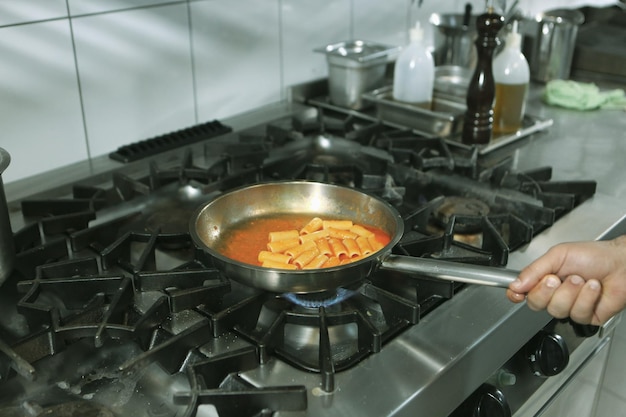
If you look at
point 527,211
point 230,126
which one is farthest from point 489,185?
point 230,126

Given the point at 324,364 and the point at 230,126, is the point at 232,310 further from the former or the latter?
the point at 230,126

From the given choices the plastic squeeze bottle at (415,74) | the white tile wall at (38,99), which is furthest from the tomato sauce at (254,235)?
the plastic squeeze bottle at (415,74)

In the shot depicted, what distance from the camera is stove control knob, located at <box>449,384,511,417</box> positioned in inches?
28.4

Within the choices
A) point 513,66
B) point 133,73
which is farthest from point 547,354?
point 133,73

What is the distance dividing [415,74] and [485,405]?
75 cm

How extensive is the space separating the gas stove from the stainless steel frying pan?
1.3 inches

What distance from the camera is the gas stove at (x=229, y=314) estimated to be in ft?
2.09

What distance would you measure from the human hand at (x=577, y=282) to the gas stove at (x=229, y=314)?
0.09 meters

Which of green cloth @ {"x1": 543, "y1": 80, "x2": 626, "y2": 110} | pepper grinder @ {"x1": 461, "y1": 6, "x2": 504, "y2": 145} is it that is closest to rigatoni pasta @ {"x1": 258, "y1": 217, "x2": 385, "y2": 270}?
pepper grinder @ {"x1": 461, "y1": 6, "x2": 504, "y2": 145}

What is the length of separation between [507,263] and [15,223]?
68cm

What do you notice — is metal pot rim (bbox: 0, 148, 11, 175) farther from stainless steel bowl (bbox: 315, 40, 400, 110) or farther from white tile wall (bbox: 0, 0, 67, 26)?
stainless steel bowl (bbox: 315, 40, 400, 110)

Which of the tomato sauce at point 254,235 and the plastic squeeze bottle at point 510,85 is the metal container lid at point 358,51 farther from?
the tomato sauce at point 254,235

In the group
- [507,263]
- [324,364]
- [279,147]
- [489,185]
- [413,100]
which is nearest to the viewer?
[324,364]

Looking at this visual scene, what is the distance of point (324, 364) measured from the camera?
24.9 inches
